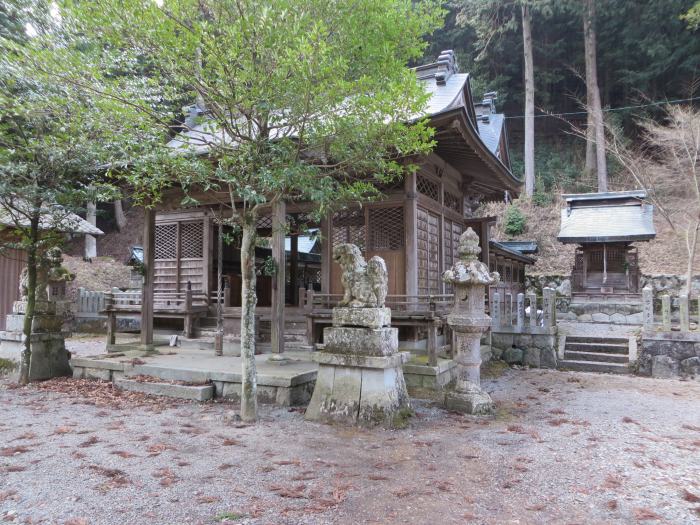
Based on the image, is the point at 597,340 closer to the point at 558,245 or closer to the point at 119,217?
the point at 558,245

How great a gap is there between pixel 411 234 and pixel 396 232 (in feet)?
1.97

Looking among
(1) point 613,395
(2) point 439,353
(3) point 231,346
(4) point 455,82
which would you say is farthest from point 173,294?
(1) point 613,395

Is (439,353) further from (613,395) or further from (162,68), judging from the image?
(162,68)

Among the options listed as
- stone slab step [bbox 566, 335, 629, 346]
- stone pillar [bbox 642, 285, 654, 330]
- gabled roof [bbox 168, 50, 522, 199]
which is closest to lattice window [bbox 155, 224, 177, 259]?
gabled roof [bbox 168, 50, 522, 199]

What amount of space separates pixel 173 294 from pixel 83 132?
552cm

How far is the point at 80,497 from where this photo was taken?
3402mm

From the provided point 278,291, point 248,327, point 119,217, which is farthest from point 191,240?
point 119,217

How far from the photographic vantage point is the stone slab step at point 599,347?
11750 millimetres

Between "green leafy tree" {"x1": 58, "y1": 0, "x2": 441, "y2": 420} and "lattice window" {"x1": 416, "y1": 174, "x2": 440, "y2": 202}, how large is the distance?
156 inches

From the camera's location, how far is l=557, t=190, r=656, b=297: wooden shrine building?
65.9 feet

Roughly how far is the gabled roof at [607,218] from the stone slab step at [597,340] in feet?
31.7

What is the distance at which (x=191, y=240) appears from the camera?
1133 centimetres

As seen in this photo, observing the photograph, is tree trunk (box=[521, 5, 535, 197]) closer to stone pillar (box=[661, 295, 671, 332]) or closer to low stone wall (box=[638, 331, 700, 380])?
stone pillar (box=[661, 295, 671, 332])

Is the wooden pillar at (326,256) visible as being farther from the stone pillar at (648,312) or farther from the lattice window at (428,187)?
the stone pillar at (648,312)
